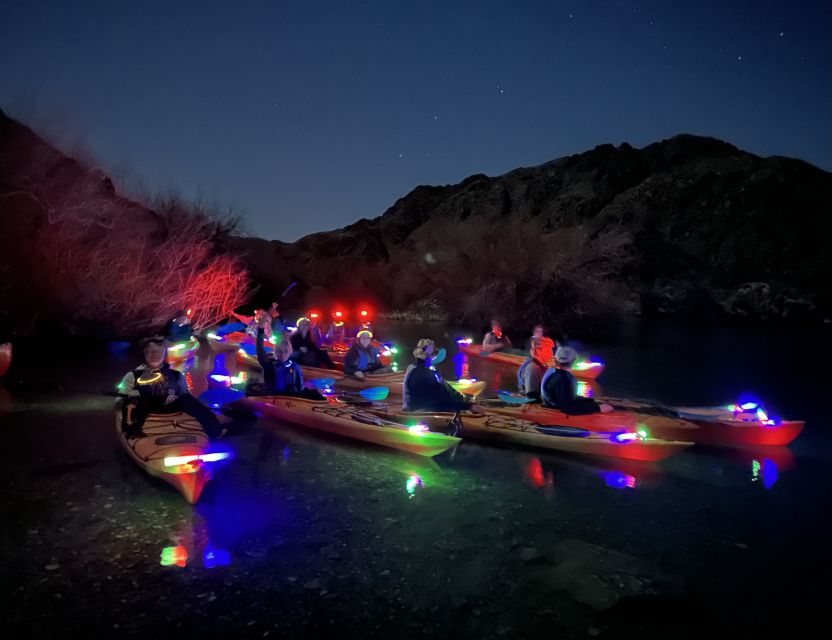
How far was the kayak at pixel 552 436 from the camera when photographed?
832cm

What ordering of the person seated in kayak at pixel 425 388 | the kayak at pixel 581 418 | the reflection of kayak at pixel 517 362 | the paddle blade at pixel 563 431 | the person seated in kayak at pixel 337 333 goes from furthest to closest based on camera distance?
the person seated in kayak at pixel 337 333 < the reflection of kayak at pixel 517 362 < the person seated in kayak at pixel 425 388 < the kayak at pixel 581 418 < the paddle blade at pixel 563 431

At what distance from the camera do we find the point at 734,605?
196 inches

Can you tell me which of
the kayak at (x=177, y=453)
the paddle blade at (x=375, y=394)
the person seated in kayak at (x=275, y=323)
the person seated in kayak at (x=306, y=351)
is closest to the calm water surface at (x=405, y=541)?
the kayak at (x=177, y=453)

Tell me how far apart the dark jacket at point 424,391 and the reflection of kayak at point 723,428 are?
3.37 m

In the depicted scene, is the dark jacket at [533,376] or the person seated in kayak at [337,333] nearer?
the dark jacket at [533,376]

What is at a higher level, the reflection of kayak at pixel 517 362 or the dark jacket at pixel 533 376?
the dark jacket at pixel 533 376

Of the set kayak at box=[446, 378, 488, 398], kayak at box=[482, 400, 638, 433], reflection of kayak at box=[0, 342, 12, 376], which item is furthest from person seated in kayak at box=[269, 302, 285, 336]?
kayak at box=[482, 400, 638, 433]

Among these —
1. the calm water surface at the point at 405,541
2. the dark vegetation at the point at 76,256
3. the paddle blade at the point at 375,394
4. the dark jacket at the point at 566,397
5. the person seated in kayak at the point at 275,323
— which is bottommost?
the calm water surface at the point at 405,541

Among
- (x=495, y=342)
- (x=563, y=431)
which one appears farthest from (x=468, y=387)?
(x=495, y=342)

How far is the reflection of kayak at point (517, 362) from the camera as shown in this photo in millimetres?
16344

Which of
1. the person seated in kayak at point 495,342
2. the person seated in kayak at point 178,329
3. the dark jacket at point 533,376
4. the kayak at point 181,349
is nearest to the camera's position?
the dark jacket at point 533,376

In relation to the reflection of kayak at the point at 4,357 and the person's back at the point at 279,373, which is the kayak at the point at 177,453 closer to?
the person's back at the point at 279,373

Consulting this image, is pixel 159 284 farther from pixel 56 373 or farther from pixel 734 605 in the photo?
pixel 734 605

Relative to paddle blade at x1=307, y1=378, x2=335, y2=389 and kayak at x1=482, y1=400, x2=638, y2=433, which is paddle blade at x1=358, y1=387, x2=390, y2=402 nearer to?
paddle blade at x1=307, y1=378, x2=335, y2=389
